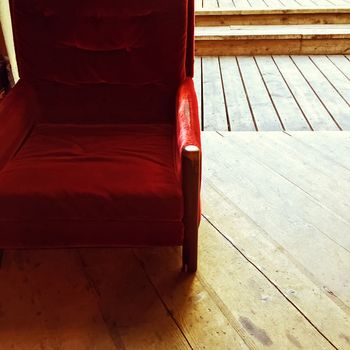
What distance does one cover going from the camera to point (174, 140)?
5.17ft

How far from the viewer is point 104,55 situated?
1.64 m

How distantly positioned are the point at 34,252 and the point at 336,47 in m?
3.38

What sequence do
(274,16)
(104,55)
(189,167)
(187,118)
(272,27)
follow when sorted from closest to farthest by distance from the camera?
(189,167) → (187,118) → (104,55) → (272,27) → (274,16)

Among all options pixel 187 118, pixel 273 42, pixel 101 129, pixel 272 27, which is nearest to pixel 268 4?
pixel 272 27

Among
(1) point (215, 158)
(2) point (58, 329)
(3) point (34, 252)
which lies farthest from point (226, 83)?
(2) point (58, 329)

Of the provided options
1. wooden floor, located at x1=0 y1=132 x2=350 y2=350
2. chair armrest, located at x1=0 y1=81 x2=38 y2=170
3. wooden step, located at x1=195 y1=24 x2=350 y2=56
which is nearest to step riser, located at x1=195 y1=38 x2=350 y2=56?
wooden step, located at x1=195 y1=24 x2=350 y2=56

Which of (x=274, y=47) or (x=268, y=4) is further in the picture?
(x=268, y=4)

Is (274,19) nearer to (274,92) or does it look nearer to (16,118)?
(274,92)

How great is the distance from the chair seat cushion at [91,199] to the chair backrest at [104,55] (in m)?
0.32

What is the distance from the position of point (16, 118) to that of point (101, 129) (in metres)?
0.33

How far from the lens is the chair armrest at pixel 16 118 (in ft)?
4.69

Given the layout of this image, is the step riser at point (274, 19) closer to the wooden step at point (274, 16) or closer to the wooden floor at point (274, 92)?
the wooden step at point (274, 16)

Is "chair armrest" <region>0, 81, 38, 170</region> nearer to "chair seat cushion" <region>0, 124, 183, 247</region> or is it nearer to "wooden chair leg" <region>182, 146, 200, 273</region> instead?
"chair seat cushion" <region>0, 124, 183, 247</region>

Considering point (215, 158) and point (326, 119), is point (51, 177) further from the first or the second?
point (326, 119)
